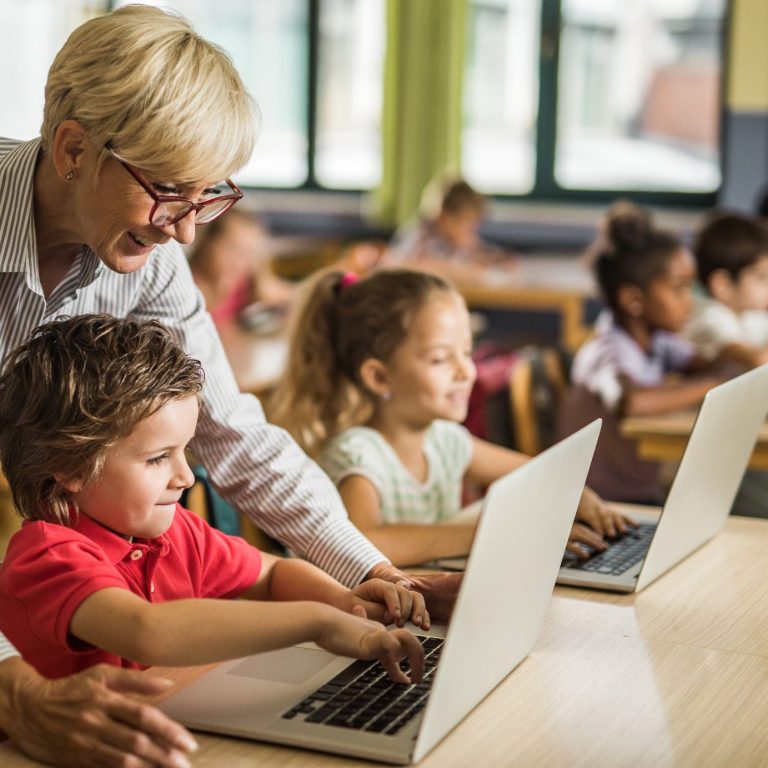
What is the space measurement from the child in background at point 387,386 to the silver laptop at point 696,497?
35 cm

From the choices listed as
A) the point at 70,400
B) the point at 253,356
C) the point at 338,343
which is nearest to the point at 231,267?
the point at 253,356

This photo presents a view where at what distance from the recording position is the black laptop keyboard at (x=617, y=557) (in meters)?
1.68

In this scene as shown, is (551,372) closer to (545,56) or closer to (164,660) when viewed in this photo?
(164,660)

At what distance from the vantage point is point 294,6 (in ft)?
23.5

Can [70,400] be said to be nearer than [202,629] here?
No

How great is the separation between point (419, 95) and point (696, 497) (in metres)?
5.17

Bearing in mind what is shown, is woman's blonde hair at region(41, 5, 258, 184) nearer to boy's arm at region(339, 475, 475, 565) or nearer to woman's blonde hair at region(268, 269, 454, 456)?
boy's arm at region(339, 475, 475, 565)

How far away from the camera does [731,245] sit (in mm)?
3553

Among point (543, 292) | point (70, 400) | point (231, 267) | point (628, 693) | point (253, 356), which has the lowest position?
point (543, 292)

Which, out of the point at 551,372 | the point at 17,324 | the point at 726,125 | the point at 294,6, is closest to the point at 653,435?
the point at 551,372

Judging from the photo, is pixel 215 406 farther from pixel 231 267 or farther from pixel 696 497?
pixel 231 267

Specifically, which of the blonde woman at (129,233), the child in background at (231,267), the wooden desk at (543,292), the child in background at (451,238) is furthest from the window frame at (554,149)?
the blonde woman at (129,233)

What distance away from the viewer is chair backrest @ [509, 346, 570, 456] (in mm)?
3092

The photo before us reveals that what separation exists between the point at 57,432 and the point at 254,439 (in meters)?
0.41
